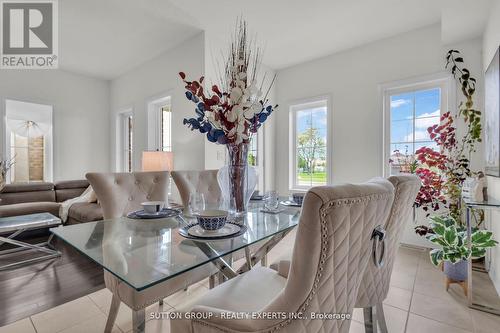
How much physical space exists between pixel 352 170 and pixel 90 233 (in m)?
3.12

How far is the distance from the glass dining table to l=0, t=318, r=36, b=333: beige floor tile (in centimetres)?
84

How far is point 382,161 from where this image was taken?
3182 millimetres

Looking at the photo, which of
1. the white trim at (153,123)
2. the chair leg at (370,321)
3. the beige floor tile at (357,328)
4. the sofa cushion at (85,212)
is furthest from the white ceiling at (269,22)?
the beige floor tile at (357,328)

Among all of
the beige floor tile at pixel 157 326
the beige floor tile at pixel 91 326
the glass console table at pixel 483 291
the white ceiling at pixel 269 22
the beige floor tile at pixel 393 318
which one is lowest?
the beige floor tile at pixel 393 318

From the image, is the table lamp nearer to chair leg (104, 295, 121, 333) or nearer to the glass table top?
the glass table top

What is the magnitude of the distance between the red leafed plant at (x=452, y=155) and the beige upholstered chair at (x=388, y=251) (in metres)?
1.69

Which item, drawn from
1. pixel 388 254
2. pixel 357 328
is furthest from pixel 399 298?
pixel 388 254

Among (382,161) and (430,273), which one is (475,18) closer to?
Answer: (382,161)

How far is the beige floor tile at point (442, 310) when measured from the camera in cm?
161

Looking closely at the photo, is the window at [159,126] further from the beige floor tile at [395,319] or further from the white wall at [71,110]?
the beige floor tile at [395,319]

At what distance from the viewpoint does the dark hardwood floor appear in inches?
69.3

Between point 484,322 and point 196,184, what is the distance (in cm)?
226

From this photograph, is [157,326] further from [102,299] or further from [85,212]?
[85,212]

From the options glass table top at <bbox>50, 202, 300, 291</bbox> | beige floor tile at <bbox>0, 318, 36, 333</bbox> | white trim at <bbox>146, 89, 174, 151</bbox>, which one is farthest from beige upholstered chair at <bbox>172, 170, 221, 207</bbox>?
white trim at <bbox>146, 89, 174, 151</bbox>
